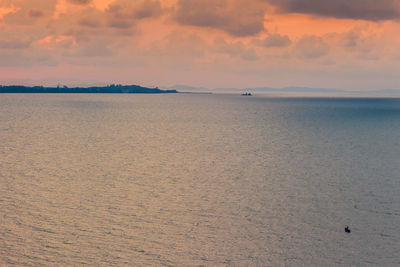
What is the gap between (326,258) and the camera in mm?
19938

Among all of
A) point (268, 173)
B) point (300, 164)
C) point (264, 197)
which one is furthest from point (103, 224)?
point (300, 164)

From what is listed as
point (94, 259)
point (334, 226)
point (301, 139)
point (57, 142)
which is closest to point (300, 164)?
point (334, 226)

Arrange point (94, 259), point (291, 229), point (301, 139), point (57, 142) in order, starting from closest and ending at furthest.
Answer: point (94, 259), point (291, 229), point (57, 142), point (301, 139)

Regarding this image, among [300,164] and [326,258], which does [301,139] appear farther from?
[326,258]

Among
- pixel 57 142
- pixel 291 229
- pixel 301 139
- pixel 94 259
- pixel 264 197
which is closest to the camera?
pixel 94 259

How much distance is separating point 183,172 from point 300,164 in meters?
13.7

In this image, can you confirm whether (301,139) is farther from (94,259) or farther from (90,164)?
(94,259)

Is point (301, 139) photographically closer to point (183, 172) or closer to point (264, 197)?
point (183, 172)

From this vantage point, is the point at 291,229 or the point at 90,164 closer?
the point at 291,229

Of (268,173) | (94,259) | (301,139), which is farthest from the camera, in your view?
(301,139)

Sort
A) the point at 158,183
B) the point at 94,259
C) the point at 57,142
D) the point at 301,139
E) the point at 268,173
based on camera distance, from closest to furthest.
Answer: the point at 94,259 < the point at 158,183 < the point at 268,173 < the point at 57,142 < the point at 301,139

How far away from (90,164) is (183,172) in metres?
10.8

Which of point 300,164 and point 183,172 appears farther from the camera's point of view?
point 300,164

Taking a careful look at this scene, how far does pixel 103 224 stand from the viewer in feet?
79.0
